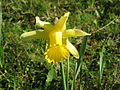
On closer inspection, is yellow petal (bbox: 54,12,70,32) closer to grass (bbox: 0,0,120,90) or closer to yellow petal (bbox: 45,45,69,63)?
yellow petal (bbox: 45,45,69,63)

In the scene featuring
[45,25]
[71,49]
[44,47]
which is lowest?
[44,47]

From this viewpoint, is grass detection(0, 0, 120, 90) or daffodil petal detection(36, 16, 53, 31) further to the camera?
grass detection(0, 0, 120, 90)

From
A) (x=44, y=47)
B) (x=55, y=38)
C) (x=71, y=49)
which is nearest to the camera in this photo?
(x=55, y=38)

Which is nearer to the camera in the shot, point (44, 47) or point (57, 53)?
point (57, 53)

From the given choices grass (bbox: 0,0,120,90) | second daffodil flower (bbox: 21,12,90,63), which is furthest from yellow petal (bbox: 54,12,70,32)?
grass (bbox: 0,0,120,90)

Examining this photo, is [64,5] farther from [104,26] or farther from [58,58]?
[58,58]

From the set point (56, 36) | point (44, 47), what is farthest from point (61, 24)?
point (44, 47)

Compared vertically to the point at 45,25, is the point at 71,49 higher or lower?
lower

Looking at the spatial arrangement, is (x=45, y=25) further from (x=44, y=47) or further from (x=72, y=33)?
(x=44, y=47)

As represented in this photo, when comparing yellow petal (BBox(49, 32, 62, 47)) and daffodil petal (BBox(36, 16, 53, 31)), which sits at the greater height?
daffodil petal (BBox(36, 16, 53, 31))
